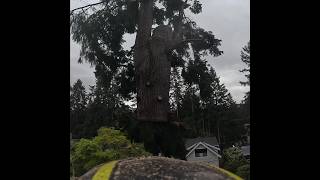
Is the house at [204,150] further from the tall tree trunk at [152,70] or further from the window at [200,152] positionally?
the tall tree trunk at [152,70]

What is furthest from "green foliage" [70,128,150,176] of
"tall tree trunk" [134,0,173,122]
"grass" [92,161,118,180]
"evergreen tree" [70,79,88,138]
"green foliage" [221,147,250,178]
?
"evergreen tree" [70,79,88,138]

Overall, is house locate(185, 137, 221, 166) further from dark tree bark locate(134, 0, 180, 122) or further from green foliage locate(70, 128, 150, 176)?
green foliage locate(70, 128, 150, 176)

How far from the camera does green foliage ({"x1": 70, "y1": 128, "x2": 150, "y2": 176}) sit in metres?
8.31

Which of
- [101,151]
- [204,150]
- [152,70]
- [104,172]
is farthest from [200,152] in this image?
[104,172]

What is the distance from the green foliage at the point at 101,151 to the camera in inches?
327

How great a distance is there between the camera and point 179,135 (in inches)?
397

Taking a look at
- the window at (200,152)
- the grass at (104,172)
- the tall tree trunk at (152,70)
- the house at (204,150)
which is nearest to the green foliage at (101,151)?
the tall tree trunk at (152,70)

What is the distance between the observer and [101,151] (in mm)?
8539

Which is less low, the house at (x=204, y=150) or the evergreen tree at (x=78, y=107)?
the evergreen tree at (x=78, y=107)

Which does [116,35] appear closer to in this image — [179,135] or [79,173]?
[179,135]

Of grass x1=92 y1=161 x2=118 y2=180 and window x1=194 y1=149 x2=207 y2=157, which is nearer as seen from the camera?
grass x1=92 y1=161 x2=118 y2=180
